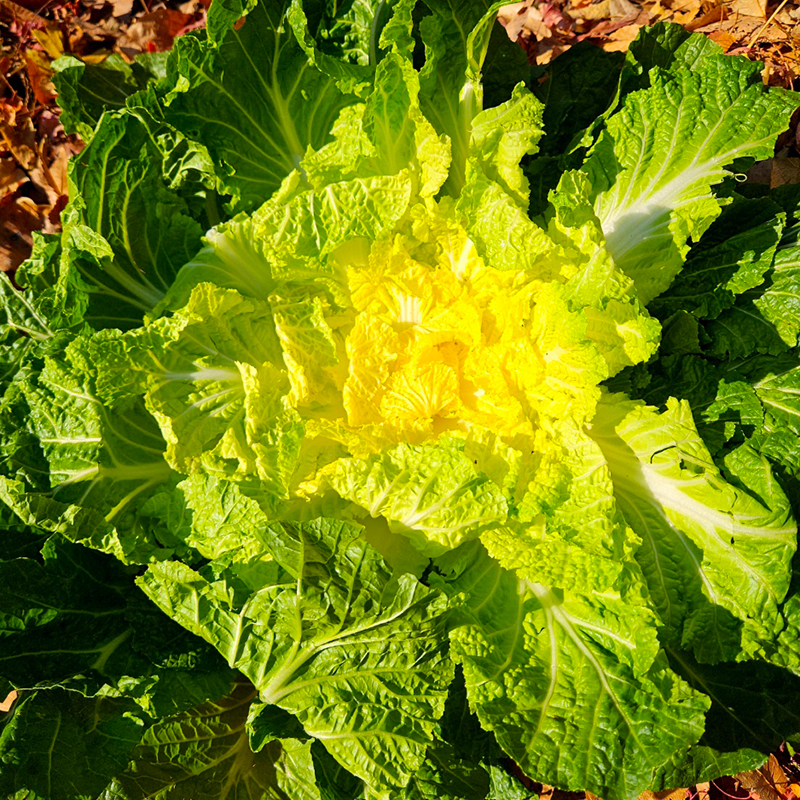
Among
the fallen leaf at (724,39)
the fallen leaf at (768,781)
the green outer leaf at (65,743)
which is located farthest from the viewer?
the fallen leaf at (724,39)

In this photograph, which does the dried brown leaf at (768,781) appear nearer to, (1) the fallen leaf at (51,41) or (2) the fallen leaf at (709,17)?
(2) the fallen leaf at (709,17)

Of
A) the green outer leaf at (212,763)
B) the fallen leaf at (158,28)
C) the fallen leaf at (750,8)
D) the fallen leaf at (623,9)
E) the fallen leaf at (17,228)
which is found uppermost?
the fallen leaf at (158,28)

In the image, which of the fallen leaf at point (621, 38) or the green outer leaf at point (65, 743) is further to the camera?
the fallen leaf at point (621, 38)

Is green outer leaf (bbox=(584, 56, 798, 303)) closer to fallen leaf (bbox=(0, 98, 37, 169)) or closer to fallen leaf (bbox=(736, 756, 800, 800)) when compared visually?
fallen leaf (bbox=(736, 756, 800, 800))

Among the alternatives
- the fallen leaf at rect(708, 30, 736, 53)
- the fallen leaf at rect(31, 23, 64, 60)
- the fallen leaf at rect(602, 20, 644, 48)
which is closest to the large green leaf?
the fallen leaf at rect(602, 20, 644, 48)

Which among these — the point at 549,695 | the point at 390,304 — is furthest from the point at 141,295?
the point at 549,695

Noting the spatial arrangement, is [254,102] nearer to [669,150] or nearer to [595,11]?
[669,150]

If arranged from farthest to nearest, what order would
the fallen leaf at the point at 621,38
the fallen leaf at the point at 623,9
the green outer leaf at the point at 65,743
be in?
1. the fallen leaf at the point at 623,9
2. the fallen leaf at the point at 621,38
3. the green outer leaf at the point at 65,743

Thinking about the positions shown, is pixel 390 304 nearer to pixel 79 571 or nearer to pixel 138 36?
pixel 79 571

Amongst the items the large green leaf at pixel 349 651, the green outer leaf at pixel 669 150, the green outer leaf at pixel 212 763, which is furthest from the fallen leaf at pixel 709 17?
the green outer leaf at pixel 212 763
